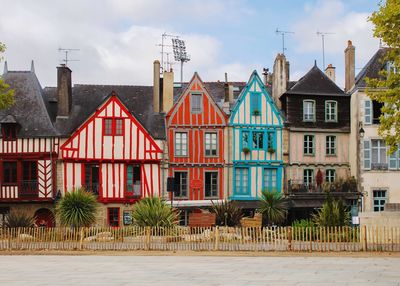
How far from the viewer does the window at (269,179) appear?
119 feet

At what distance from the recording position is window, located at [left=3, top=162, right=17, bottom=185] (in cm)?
3425

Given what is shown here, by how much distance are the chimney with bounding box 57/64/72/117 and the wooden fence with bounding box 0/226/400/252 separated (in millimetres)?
11895

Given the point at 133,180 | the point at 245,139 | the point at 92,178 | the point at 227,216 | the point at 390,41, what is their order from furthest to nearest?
the point at 245,139 < the point at 133,180 < the point at 92,178 < the point at 227,216 < the point at 390,41

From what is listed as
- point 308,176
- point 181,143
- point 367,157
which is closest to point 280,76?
point 308,176

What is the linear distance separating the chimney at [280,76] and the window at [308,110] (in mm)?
1529

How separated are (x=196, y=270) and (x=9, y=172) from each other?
20495mm

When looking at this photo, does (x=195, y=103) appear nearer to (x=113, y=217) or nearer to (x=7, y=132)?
(x=113, y=217)

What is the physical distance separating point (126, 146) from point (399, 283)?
22.9 m

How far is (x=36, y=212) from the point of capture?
34219 millimetres

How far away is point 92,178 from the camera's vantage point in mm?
34781

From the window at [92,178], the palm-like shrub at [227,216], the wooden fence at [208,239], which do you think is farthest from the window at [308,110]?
the wooden fence at [208,239]

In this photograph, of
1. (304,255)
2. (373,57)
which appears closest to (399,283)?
(304,255)

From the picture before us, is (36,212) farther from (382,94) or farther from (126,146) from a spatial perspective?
(382,94)

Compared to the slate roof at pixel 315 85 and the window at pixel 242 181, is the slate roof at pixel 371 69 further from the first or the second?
the window at pixel 242 181
